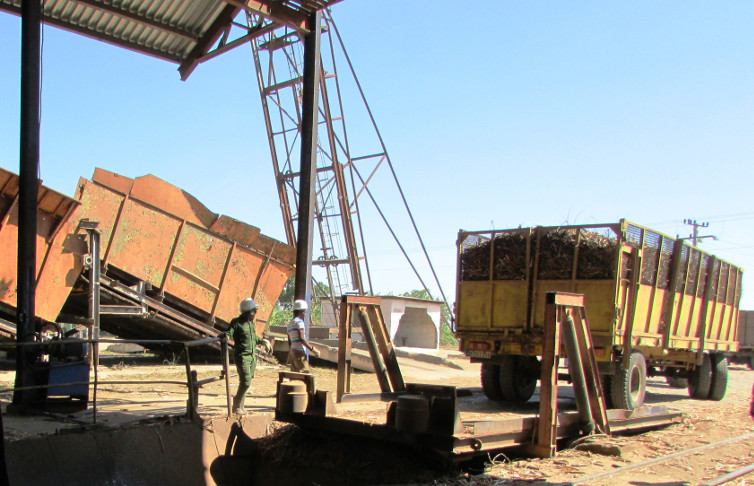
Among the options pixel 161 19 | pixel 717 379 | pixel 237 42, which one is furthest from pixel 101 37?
pixel 717 379

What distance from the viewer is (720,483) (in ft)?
18.7

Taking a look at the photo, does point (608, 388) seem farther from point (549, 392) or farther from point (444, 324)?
point (444, 324)

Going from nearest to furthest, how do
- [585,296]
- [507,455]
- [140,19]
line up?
[507,455] < [585,296] < [140,19]

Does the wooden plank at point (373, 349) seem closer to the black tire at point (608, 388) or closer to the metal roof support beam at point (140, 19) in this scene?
the black tire at point (608, 388)

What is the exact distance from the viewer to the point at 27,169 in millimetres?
7613

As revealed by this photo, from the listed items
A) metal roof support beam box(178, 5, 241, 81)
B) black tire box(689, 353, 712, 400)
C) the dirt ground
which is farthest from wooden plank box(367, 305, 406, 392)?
black tire box(689, 353, 712, 400)

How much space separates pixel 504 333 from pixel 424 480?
435 centimetres

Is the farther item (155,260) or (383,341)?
(155,260)

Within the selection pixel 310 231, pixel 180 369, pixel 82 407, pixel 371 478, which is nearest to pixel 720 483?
pixel 371 478

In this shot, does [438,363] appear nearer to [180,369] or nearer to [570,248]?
[180,369]

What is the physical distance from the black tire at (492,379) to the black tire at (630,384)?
6.30 ft

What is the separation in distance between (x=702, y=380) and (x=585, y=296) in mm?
5651

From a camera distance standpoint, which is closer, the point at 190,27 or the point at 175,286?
the point at 190,27

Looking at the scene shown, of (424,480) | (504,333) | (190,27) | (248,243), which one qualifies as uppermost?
(190,27)
